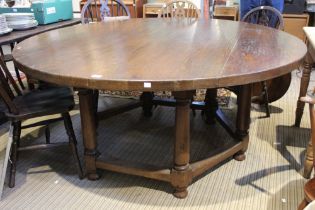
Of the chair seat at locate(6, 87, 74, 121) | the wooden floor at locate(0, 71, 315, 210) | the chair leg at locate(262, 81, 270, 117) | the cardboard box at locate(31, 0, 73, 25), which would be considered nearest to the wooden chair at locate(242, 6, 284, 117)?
the chair leg at locate(262, 81, 270, 117)

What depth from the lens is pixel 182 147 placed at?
165cm

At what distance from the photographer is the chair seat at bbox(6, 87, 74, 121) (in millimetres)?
1796

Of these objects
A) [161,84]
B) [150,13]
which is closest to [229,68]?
[161,84]

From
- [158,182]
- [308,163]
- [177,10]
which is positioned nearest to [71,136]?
[158,182]

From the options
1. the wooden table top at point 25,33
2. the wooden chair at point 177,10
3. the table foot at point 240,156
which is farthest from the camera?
the wooden chair at point 177,10

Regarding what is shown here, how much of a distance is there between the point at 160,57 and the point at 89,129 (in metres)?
0.58

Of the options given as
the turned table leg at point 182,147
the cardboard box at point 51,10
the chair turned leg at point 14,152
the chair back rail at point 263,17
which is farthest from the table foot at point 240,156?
the cardboard box at point 51,10

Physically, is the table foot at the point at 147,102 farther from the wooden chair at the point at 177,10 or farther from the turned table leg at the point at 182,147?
the turned table leg at the point at 182,147

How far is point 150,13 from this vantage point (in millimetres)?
4668

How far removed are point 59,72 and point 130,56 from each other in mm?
381

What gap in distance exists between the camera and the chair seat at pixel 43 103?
5.89ft

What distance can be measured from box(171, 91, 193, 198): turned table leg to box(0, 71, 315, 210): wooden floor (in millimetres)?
88

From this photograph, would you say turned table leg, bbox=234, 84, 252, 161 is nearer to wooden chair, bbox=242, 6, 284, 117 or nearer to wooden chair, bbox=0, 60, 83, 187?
wooden chair, bbox=242, 6, 284, 117

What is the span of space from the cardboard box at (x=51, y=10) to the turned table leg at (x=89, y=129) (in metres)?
1.52
